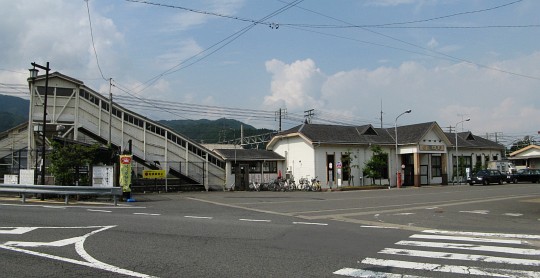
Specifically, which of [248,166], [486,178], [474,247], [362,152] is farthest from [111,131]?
[486,178]

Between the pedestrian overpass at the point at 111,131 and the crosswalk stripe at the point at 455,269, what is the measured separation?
28.9 metres

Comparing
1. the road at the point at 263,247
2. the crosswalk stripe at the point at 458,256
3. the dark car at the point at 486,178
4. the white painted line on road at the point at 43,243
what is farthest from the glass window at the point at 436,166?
the white painted line on road at the point at 43,243

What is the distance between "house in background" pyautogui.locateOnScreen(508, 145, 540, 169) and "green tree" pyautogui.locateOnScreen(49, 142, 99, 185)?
6299 centimetres

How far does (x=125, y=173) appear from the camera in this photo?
79.6 ft

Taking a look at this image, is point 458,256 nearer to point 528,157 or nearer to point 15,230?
point 15,230

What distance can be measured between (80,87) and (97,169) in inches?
507

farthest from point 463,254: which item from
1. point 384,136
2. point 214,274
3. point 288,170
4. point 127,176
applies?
point 384,136

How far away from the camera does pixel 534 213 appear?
17188 mm

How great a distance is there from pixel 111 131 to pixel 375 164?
25407 mm

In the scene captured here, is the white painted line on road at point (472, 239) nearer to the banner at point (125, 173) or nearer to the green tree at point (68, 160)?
the banner at point (125, 173)

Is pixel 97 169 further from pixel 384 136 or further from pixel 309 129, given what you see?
pixel 384 136

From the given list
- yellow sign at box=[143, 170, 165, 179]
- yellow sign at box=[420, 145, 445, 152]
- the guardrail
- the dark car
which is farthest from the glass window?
the guardrail

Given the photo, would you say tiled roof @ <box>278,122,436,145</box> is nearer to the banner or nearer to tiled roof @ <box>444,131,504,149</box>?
tiled roof @ <box>444,131,504,149</box>

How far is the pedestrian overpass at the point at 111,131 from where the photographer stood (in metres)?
34.0
